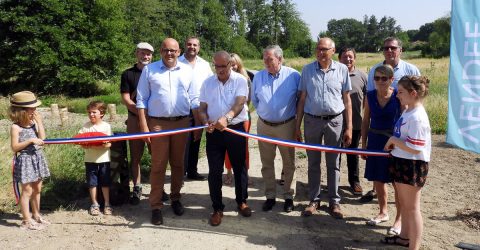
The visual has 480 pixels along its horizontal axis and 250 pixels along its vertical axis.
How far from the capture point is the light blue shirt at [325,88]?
4883mm

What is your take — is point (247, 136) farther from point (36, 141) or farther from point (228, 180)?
point (36, 141)

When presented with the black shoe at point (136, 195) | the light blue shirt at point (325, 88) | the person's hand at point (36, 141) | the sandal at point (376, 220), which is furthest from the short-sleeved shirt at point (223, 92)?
the sandal at point (376, 220)

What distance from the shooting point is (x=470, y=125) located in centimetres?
371

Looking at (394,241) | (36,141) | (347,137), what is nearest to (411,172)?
(394,241)

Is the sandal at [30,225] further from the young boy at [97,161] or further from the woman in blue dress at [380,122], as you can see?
the woman in blue dress at [380,122]

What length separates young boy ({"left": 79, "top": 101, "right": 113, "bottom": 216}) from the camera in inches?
204

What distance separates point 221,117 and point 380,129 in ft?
6.15

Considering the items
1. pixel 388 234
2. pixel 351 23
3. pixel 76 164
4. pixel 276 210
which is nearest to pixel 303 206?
pixel 276 210

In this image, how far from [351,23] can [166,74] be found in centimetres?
13883

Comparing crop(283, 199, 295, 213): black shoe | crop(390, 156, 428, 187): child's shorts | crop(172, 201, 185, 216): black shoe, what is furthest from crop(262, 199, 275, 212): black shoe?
crop(390, 156, 428, 187): child's shorts

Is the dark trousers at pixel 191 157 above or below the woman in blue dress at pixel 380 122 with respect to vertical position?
below

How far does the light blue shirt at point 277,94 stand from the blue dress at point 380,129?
94 cm

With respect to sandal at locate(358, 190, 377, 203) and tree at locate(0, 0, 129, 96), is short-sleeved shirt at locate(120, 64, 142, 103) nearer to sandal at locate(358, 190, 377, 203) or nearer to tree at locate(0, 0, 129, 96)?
sandal at locate(358, 190, 377, 203)

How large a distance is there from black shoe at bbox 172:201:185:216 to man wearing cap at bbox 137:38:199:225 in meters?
0.27
